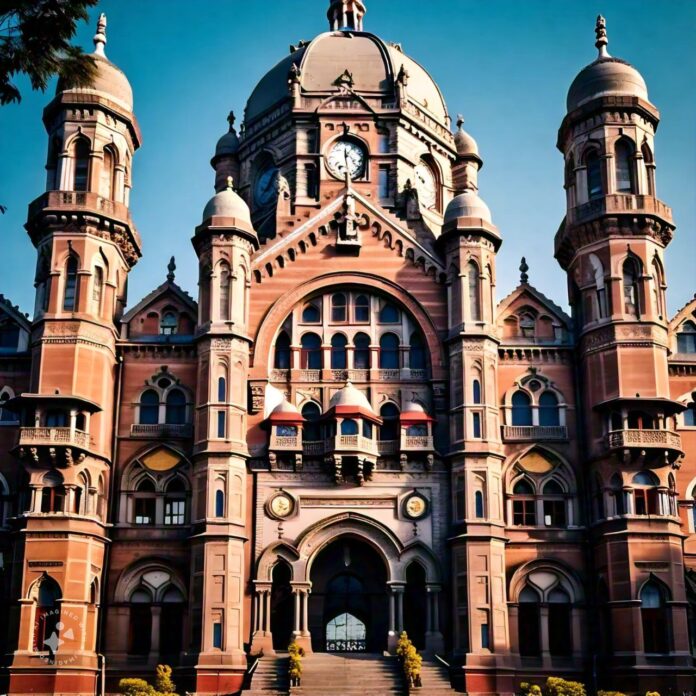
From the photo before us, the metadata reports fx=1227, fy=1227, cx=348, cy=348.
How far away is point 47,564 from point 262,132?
27949mm

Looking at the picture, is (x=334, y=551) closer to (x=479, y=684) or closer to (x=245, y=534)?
(x=245, y=534)

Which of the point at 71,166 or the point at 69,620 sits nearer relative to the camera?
the point at 69,620

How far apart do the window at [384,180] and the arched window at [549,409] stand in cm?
1499

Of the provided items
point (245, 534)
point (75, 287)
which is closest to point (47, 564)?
point (245, 534)

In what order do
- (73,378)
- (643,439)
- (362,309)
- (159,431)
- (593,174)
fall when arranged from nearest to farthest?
(643,439) → (73,378) → (159,431) → (362,309) → (593,174)

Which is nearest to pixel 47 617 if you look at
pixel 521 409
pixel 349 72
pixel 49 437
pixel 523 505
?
pixel 49 437

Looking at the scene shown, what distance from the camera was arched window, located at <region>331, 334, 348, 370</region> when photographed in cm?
5430

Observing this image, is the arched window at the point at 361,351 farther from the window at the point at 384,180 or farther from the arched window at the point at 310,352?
the window at the point at 384,180

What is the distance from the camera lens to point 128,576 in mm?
50719

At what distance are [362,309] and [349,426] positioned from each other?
6346 mm

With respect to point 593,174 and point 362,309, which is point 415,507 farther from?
point 593,174

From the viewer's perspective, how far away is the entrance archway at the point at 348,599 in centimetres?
5159

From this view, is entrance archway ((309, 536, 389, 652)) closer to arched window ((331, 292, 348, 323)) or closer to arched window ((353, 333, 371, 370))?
arched window ((353, 333, 371, 370))

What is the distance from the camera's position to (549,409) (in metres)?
53.7
